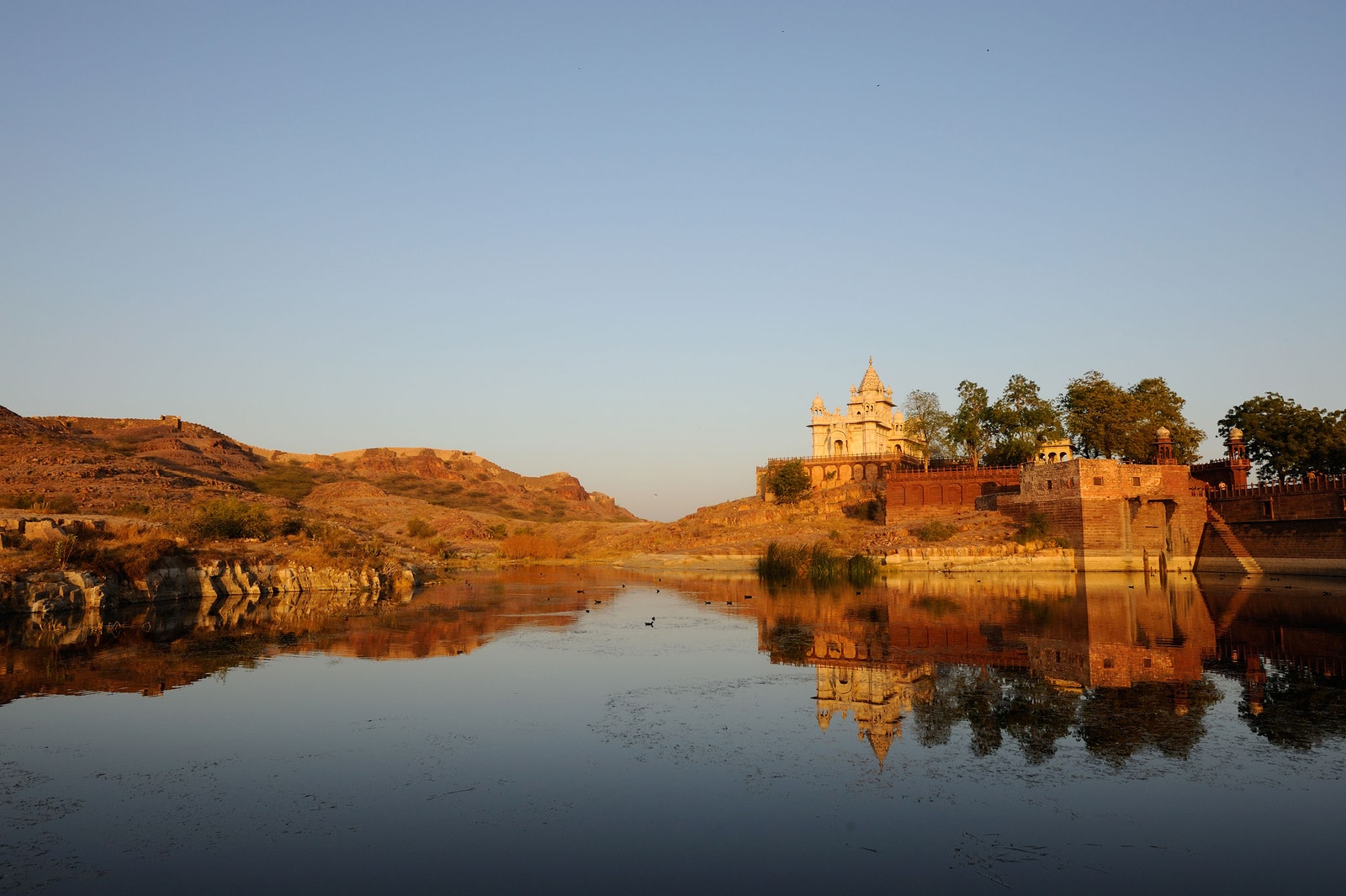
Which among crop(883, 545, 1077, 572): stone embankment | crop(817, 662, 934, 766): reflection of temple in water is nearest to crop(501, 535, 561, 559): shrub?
crop(883, 545, 1077, 572): stone embankment

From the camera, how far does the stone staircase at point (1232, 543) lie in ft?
152

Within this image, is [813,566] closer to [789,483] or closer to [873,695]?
[789,483]

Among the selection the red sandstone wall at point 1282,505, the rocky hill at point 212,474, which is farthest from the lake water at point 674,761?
the rocky hill at point 212,474

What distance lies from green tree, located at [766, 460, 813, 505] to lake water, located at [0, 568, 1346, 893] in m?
53.4

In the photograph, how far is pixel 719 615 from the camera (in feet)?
99.6

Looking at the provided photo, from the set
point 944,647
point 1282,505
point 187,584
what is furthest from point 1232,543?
point 187,584

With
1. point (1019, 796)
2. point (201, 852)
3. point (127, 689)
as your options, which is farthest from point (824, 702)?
point (127, 689)

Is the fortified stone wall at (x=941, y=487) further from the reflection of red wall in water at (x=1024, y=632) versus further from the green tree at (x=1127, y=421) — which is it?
the reflection of red wall in water at (x=1024, y=632)

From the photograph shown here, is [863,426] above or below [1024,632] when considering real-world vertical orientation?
above

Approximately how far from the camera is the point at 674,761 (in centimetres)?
1171

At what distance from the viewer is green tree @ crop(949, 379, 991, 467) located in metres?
69.6

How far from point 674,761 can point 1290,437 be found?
196 ft

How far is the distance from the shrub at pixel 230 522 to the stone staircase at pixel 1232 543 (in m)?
51.1

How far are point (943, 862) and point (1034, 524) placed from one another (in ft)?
160
